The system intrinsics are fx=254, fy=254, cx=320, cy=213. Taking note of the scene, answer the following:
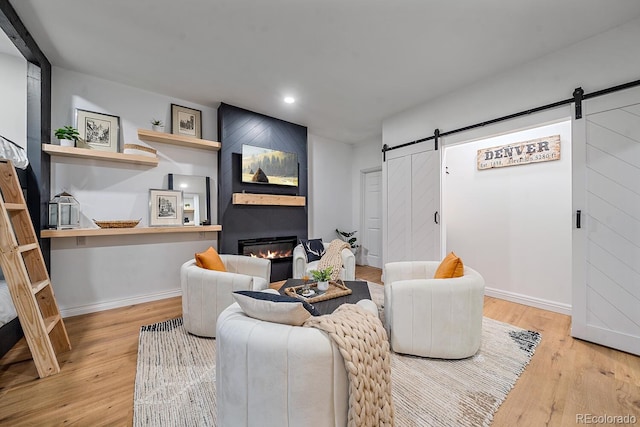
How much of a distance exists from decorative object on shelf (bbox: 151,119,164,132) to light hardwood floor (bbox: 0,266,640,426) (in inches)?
91.6

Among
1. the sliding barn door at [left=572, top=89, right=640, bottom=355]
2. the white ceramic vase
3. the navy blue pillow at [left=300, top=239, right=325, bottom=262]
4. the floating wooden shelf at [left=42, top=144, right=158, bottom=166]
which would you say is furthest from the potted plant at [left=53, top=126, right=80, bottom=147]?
the sliding barn door at [left=572, top=89, right=640, bottom=355]

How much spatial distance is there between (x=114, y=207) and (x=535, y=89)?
4.83 metres

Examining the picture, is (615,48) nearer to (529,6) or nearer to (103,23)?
(529,6)

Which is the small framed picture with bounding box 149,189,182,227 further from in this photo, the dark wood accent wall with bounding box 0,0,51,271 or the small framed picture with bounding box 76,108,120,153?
the dark wood accent wall with bounding box 0,0,51,271

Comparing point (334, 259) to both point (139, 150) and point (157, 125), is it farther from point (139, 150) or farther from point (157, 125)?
point (157, 125)

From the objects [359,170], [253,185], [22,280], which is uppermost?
[359,170]

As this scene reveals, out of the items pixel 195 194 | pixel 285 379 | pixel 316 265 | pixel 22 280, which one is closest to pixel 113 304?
pixel 22 280

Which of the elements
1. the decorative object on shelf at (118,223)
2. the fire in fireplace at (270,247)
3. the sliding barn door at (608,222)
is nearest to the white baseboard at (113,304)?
the decorative object on shelf at (118,223)

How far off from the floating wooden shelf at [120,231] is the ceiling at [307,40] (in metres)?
1.75

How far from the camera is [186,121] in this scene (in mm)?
3504

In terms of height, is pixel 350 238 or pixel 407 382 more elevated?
pixel 350 238

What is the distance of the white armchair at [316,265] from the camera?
11.1 ft

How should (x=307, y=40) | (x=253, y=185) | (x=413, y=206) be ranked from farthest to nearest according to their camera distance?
(x=253, y=185) < (x=413, y=206) < (x=307, y=40)

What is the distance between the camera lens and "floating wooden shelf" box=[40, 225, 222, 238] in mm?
2516
